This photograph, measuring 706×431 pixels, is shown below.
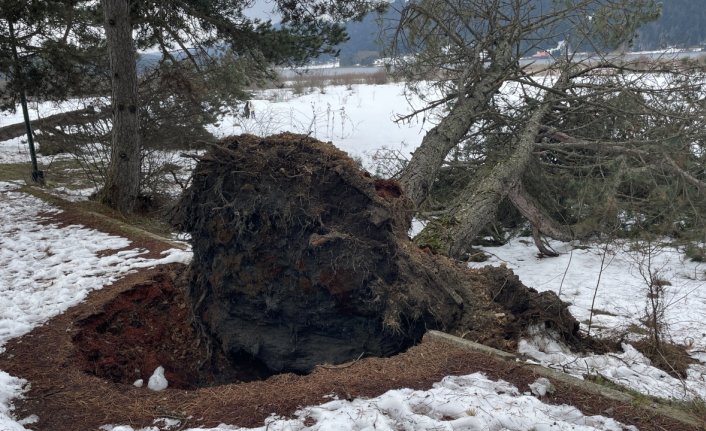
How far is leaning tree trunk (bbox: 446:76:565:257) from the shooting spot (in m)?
5.54

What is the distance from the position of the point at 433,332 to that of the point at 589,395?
113 cm

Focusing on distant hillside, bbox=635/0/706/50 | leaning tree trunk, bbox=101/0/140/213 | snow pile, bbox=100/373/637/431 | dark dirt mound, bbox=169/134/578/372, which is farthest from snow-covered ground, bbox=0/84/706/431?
distant hillside, bbox=635/0/706/50

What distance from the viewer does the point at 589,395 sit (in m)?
3.02

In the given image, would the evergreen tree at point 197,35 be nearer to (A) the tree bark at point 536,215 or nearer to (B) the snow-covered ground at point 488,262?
(B) the snow-covered ground at point 488,262

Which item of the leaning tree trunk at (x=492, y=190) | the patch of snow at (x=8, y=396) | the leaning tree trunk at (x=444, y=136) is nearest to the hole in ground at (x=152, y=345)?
the patch of snow at (x=8, y=396)

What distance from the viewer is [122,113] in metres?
7.82

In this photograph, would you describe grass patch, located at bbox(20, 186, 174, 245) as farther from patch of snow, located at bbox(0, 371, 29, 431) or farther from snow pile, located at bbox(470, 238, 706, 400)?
snow pile, located at bbox(470, 238, 706, 400)

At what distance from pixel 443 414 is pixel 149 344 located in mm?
2579

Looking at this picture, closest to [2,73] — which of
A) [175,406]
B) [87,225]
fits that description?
[87,225]

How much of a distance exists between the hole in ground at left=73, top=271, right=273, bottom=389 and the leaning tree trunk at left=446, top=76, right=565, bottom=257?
231 cm

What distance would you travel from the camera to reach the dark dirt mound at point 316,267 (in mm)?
3953

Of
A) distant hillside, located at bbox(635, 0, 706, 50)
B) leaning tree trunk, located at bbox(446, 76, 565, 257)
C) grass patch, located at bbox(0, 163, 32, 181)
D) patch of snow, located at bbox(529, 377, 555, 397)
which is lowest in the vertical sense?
patch of snow, located at bbox(529, 377, 555, 397)

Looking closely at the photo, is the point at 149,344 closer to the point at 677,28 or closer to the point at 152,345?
the point at 152,345

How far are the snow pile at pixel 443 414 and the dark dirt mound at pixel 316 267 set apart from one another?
0.94 meters
